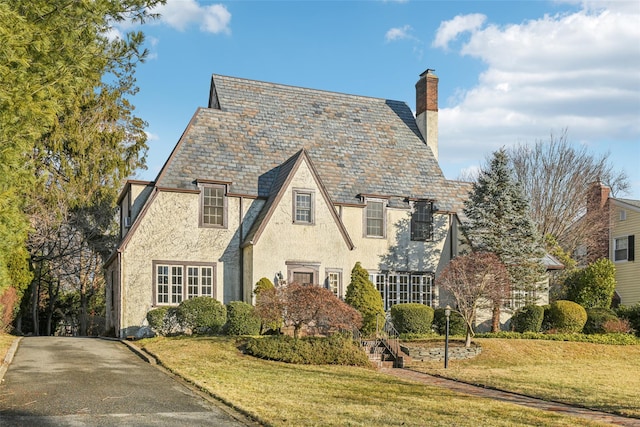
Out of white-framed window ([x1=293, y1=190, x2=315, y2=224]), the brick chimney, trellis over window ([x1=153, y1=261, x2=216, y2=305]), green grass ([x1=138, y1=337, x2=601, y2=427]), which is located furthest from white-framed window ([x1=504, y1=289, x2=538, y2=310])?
the brick chimney

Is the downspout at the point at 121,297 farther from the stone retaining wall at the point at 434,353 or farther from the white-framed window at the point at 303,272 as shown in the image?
the stone retaining wall at the point at 434,353

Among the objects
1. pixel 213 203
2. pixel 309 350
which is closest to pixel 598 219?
pixel 213 203

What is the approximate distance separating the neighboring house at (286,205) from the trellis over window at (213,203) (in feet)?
0.15

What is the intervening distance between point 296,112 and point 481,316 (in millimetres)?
12359

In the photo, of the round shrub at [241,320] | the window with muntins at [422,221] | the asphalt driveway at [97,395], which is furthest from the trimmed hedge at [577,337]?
the asphalt driveway at [97,395]

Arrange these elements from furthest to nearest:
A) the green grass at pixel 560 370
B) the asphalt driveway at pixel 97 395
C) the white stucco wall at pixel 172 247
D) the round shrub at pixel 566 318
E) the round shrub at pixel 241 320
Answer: the round shrub at pixel 566 318 → the white stucco wall at pixel 172 247 → the round shrub at pixel 241 320 → the green grass at pixel 560 370 → the asphalt driveway at pixel 97 395

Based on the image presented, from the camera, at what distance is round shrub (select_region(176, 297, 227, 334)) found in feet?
78.2

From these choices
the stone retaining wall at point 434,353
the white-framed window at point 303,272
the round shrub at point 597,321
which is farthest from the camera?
the round shrub at point 597,321

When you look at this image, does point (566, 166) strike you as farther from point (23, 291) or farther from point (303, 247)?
point (23, 291)

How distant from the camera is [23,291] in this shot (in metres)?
30.9

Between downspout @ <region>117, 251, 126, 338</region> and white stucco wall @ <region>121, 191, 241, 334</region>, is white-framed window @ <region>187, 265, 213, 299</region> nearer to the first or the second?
white stucco wall @ <region>121, 191, 241, 334</region>

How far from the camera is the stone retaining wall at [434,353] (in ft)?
72.3

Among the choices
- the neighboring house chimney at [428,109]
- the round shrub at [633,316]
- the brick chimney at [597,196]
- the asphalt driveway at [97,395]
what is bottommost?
the round shrub at [633,316]

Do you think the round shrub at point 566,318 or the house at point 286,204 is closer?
the house at point 286,204
